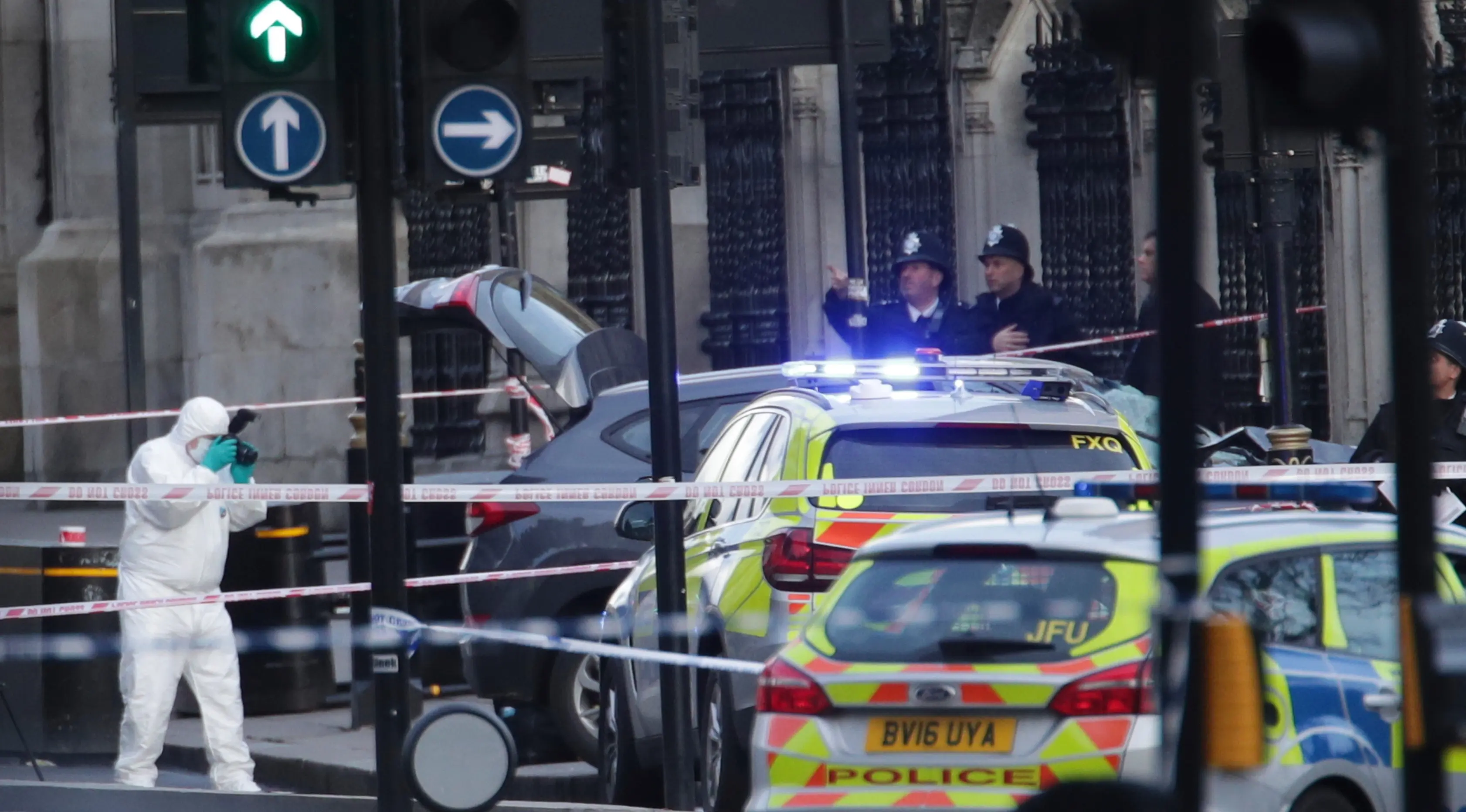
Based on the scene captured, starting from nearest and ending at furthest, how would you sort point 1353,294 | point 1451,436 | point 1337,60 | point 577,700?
point 1337,60, point 1451,436, point 577,700, point 1353,294

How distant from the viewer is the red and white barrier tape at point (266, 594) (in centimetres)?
1111

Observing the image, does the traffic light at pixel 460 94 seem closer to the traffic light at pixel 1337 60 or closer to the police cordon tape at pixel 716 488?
the police cordon tape at pixel 716 488

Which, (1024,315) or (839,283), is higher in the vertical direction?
(839,283)

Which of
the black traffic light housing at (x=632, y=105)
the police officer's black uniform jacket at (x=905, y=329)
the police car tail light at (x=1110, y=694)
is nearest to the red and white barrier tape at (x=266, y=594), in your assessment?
the black traffic light housing at (x=632, y=105)

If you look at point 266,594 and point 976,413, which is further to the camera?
point 266,594

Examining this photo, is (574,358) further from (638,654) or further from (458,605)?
(638,654)

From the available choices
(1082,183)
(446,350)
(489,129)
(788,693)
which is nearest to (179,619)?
(489,129)

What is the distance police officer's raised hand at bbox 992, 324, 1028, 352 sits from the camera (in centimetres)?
1366

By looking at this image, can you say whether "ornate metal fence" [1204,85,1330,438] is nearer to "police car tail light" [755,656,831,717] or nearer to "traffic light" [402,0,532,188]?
"traffic light" [402,0,532,188]

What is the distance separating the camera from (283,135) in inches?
291

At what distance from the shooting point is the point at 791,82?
22109 mm

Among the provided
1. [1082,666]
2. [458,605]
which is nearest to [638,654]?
[1082,666]

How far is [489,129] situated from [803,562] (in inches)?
74.8

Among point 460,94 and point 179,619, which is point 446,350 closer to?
point 179,619
